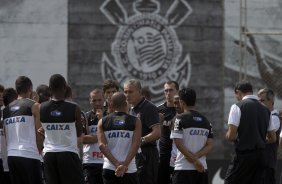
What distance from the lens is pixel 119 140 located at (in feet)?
33.0

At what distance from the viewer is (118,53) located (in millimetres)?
17453

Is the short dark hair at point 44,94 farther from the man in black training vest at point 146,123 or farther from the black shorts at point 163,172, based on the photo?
the black shorts at point 163,172

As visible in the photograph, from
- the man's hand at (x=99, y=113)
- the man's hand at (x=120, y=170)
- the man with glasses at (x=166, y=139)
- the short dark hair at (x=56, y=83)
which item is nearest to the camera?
the man's hand at (x=120, y=170)

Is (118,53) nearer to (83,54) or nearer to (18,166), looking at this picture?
(83,54)

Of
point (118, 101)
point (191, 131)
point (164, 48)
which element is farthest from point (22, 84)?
point (164, 48)

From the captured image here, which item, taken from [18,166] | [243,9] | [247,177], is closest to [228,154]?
[243,9]

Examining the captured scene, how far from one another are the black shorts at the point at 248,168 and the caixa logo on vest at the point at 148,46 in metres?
5.79

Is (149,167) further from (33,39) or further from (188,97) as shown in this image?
(33,39)

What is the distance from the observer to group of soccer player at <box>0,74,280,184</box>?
1009cm

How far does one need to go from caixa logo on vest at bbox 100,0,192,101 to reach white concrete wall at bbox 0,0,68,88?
879 mm

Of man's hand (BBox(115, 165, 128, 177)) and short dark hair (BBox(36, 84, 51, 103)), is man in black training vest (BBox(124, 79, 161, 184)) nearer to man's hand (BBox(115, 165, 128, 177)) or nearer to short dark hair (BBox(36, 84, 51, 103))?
man's hand (BBox(115, 165, 128, 177))

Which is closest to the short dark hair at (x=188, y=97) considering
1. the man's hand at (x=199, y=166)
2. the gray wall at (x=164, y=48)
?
the man's hand at (x=199, y=166)

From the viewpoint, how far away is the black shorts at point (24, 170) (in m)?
10.6

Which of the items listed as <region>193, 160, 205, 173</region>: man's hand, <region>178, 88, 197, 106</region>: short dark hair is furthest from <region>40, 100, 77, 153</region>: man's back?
<region>193, 160, 205, 173</region>: man's hand
